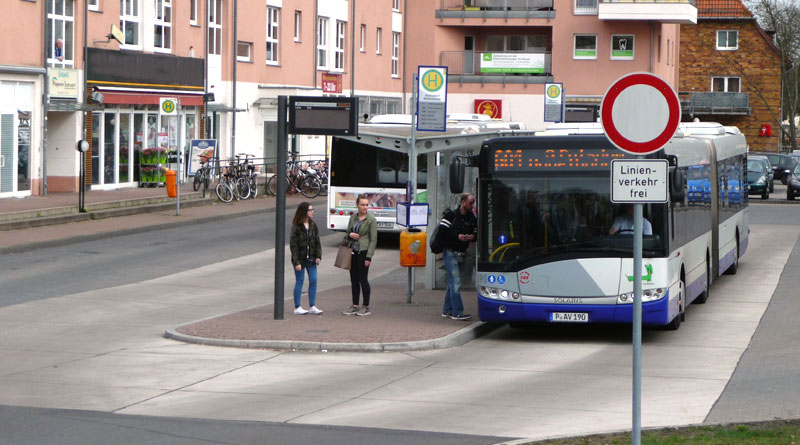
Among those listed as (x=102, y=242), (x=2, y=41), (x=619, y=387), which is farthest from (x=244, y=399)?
(x=2, y=41)

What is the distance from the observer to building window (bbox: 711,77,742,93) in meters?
83.6

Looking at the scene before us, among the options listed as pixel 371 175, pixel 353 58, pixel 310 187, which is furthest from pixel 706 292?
pixel 353 58

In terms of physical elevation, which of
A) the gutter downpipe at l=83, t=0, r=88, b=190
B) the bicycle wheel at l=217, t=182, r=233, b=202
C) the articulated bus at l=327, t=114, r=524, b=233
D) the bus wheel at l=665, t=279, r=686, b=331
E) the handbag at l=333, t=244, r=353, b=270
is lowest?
the bus wheel at l=665, t=279, r=686, b=331

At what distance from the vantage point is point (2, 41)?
31.9m

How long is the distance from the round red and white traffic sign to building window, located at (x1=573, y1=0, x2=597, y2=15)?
181 feet

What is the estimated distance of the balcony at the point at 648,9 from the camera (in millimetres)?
59656

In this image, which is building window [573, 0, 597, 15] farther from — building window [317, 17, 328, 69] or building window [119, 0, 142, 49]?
building window [119, 0, 142, 49]

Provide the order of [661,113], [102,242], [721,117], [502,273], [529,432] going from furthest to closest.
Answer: [721,117]
[102,242]
[502,273]
[529,432]
[661,113]

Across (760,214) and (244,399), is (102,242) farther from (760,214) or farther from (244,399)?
(760,214)

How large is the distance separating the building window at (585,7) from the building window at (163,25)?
26743 mm

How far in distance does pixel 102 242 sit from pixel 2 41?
27.9ft

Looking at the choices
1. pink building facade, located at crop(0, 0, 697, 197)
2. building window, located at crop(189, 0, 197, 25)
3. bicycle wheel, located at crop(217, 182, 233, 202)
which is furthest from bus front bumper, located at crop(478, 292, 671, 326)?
building window, located at crop(189, 0, 197, 25)

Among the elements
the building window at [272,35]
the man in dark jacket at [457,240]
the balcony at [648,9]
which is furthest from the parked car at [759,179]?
the man in dark jacket at [457,240]

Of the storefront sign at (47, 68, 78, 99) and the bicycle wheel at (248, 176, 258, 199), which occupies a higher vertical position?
the storefront sign at (47, 68, 78, 99)
